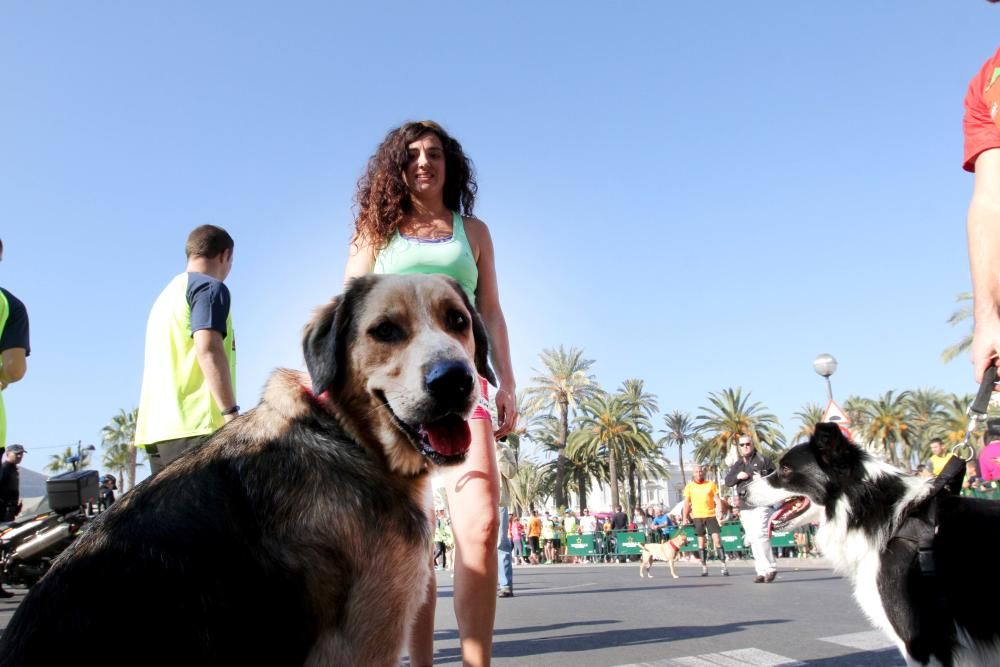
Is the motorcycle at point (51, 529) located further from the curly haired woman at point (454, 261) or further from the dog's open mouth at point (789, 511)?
the dog's open mouth at point (789, 511)

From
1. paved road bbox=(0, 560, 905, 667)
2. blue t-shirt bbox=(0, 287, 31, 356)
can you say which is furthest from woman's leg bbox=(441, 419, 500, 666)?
blue t-shirt bbox=(0, 287, 31, 356)

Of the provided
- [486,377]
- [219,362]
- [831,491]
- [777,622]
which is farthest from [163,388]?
[777,622]

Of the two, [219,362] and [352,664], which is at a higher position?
[219,362]

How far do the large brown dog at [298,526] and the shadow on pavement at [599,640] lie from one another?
370cm

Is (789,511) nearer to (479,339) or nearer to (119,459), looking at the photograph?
(479,339)

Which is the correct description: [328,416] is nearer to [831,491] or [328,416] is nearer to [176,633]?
[176,633]

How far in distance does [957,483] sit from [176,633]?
378cm

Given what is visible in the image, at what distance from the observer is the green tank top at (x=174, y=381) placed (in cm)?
468

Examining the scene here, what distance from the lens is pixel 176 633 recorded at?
2.07m

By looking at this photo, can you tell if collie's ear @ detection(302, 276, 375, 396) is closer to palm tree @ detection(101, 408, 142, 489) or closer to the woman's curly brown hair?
the woman's curly brown hair

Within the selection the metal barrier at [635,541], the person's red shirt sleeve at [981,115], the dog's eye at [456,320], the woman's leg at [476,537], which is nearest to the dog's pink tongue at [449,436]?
the dog's eye at [456,320]

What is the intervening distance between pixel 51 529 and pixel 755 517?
948 centimetres

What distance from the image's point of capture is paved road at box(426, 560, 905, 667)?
17.4 ft

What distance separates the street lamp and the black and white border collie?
50.1ft
